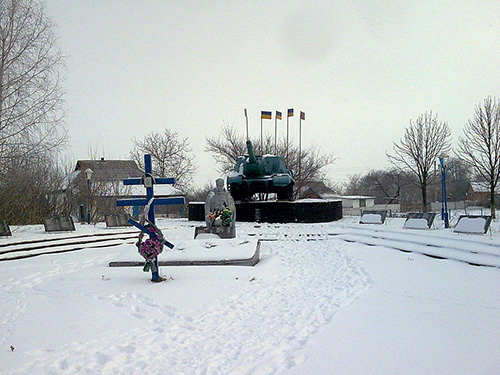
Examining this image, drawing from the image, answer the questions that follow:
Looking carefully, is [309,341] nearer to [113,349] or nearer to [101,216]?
[113,349]

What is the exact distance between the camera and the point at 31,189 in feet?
57.7

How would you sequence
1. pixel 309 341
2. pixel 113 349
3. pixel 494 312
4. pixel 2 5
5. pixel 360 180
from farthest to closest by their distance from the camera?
pixel 360 180, pixel 2 5, pixel 494 312, pixel 309 341, pixel 113 349

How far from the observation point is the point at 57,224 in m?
13.6

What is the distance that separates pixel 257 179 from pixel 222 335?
17658 millimetres

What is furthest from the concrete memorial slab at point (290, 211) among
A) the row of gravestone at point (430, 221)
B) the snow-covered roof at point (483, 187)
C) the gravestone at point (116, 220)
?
the snow-covered roof at point (483, 187)

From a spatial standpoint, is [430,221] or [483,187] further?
[483,187]

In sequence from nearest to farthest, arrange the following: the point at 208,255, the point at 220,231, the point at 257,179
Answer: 1. the point at 208,255
2. the point at 220,231
3. the point at 257,179

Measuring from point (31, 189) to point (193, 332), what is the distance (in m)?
15.6

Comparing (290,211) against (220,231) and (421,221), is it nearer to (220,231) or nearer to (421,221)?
(421,221)

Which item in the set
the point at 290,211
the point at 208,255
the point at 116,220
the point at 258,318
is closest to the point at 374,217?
the point at 290,211

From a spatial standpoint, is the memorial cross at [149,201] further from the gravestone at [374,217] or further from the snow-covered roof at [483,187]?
the snow-covered roof at [483,187]

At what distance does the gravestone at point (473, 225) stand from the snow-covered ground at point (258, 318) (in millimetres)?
1275

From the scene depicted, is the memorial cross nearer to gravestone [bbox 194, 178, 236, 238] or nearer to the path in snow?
the path in snow

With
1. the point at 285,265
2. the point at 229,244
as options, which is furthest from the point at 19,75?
the point at 285,265
